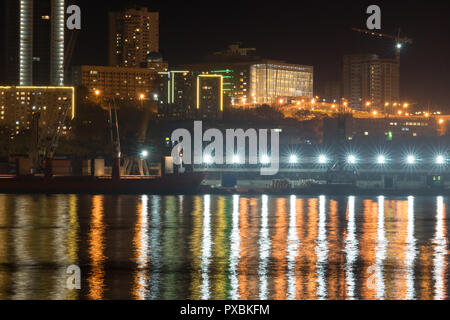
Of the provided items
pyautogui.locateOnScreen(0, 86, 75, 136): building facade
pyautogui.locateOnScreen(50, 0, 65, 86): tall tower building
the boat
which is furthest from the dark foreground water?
pyautogui.locateOnScreen(50, 0, 65, 86): tall tower building

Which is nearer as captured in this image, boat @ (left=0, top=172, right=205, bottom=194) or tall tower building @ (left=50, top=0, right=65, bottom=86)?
boat @ (left=0, top=172, right=205, bottom=194)

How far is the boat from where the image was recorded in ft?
221

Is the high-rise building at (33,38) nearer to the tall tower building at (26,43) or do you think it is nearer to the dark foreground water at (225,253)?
the tall tower building at (26,43)

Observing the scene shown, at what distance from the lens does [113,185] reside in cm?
6794

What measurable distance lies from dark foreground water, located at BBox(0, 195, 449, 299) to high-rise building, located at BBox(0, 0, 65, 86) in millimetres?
145585

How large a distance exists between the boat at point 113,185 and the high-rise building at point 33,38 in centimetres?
12114

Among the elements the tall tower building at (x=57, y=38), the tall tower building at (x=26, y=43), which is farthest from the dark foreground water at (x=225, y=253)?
the tall tower building at (x=26, y=43)

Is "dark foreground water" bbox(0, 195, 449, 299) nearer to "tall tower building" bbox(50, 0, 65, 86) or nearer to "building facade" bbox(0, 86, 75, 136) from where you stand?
"building facade" bbox(0, 86, 75, 136)

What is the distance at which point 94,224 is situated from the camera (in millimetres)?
35656

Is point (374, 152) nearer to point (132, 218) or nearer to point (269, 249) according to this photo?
point (132, 218)

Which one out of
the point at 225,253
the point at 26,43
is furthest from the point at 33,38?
the point at 225,253

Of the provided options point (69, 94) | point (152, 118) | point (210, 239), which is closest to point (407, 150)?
point (152, 118)

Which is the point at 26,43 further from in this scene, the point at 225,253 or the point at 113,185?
the point at 225,253

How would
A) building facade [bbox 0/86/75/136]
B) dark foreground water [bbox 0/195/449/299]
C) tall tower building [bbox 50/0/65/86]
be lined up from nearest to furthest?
1. dark foreground water [bbox 0/195/449/299]
2. building facade [bbox 0/86/75/136]
3. tall tower building [bbox 50/0/65/86]
